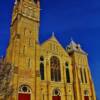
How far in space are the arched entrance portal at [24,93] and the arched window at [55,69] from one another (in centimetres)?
686

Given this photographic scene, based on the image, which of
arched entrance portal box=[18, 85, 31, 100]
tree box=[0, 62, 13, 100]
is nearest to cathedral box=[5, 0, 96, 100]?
arched entrance portal box=[18, 85, 31, 100]

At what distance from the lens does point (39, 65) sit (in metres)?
36.8

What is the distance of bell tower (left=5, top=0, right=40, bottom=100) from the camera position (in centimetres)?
3328

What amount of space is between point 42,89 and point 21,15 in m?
17.1

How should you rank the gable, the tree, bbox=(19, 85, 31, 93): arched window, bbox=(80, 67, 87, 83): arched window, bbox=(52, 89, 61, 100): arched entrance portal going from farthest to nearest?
bbox=(80, 67, 87, 83): arched window → the gable → bbox=(52, 89, 61, 100): arched entrance portal → bbox=(19, 85, 31, 93): arched window → the tree


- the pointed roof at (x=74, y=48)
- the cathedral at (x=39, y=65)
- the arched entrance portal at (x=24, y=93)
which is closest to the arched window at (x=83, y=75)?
the cathedral at (x=39, y=65)

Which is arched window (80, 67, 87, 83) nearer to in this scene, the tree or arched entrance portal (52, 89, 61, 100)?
arched entrance portal (52, 89, 61, 100)

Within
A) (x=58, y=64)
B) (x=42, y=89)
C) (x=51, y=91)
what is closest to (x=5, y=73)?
(x=42, y=89)

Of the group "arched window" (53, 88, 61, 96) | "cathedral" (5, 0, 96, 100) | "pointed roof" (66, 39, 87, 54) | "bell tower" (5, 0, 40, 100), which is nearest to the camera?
"bell tower" (5, 0, 40, 100)

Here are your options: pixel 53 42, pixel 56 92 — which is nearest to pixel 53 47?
pixel 53 42

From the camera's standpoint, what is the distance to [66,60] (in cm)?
4259

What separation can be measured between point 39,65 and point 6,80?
7787 mm

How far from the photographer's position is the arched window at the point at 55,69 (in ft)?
127

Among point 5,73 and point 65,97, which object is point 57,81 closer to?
point 65,97
